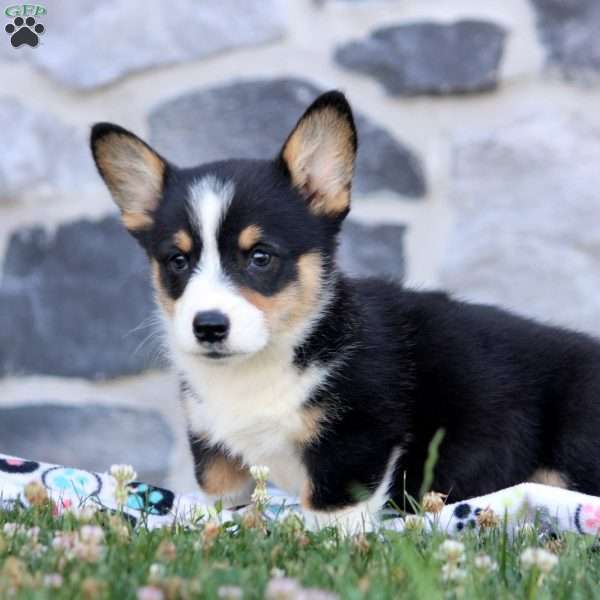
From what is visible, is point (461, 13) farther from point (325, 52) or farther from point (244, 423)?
point (244, 423)

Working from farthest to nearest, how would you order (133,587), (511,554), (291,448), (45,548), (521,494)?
(291,448) → (521,494) → (511,554) → (45,548) → (133,587)

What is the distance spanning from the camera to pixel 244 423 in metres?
2.78

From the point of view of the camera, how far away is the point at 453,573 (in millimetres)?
1777

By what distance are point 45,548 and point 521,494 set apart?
1185mm

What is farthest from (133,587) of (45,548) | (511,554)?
(511,554)

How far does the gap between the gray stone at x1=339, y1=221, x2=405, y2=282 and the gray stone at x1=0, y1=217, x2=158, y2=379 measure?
2.64ft

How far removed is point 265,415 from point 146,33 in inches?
74.5

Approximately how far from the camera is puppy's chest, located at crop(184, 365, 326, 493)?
2.75m

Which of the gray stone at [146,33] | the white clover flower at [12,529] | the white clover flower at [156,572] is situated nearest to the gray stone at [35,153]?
the gray stone at [146,33]

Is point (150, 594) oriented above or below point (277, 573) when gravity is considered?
above

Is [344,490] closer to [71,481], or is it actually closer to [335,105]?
[71,481]

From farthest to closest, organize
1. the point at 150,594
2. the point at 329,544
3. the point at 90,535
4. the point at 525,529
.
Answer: the point at 525,529, the point at 329,544, the point at 90,535, the point at 150,594

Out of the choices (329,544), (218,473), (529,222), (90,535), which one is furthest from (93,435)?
(90,535)

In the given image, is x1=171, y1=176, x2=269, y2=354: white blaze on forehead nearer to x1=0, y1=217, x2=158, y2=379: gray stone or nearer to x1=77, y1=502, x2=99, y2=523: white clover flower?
x1=77, y1=502, x2=99, y2=523: white clover flower
